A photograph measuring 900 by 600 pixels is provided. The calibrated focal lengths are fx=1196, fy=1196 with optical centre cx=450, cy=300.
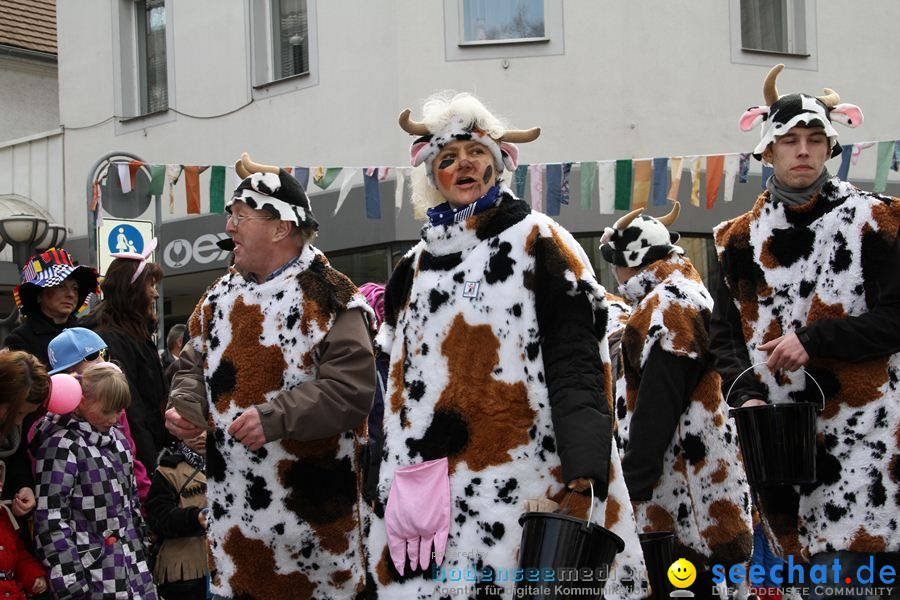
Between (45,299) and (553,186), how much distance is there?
23.2 ft

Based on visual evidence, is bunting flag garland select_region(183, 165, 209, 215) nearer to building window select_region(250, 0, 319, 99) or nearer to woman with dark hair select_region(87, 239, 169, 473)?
building window select_region(250, 0, 319, 99)

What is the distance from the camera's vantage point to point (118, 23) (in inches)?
711

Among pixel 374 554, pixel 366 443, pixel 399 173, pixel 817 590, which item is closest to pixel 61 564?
pixel 366 443

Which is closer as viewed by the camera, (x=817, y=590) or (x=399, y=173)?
(x=817, y=590)

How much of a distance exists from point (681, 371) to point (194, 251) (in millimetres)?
12173

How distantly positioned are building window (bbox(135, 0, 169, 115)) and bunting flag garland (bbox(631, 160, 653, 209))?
8.02 meters

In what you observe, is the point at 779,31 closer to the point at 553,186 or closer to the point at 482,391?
the point at 553,186

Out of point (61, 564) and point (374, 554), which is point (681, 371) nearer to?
point (374, 554)

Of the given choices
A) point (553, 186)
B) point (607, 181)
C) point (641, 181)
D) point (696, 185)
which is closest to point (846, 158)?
point (696, 185)

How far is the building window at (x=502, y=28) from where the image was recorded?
14.7 metres

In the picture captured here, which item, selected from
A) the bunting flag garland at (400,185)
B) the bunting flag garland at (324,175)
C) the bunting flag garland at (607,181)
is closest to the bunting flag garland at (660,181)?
the bunting flag garland at (607,181)

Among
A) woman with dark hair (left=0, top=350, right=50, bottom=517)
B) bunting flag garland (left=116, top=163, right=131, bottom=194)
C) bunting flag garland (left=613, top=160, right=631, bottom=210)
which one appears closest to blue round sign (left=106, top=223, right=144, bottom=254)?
bunting flag garland (left=116, top=163, right=131, bottom=194)

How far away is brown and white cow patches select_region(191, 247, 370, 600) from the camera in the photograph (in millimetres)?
4699

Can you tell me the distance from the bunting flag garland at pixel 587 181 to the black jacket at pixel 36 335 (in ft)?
23.5
